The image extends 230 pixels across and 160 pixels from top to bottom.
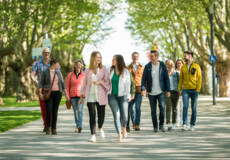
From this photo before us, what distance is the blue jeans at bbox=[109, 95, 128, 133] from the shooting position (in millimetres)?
9836

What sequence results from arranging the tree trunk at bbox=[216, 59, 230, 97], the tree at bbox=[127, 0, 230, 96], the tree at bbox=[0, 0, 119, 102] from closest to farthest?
the tree at bbox=[0, 0, 119, 102] → the tree at bbox=[127, 0, 230, 96] → the tree trunk at bbox=[216, 59, 230, 97]

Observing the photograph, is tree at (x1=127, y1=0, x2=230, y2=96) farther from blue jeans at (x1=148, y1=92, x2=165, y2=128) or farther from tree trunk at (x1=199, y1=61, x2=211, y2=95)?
blue jeans at (x1=148, y1=92, x2=165, y2=128)

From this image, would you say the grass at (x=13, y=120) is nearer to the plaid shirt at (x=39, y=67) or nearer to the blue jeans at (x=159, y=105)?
the plaid shirt at (x=39, y=67)

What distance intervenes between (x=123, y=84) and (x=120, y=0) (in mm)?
27442

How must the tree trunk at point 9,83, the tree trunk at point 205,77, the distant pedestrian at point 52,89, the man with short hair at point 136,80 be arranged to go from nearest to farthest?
the distant pedestrian at point 52,89
the man with short hair at point 136,80
the tree trunk at point 205,77
the tree trunk at point 9,83

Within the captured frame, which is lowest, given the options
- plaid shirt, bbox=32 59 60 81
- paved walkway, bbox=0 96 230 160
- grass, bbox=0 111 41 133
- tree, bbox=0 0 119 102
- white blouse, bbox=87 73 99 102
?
paved walkway, bbox=0 96 230 160

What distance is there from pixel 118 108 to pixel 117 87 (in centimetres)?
44

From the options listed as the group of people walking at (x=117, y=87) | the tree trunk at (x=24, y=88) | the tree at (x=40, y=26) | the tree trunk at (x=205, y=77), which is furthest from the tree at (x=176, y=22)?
the group of people walking at (x=117, y=87)

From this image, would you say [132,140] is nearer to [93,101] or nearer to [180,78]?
[93,101]

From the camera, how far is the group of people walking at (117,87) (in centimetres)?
983

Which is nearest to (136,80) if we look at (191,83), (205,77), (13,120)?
(191,83)

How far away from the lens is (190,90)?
11.8 m

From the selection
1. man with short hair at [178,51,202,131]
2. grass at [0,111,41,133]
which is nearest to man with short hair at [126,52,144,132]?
man with short hair at [178,51,202,131]

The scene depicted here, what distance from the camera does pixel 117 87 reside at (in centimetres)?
988
